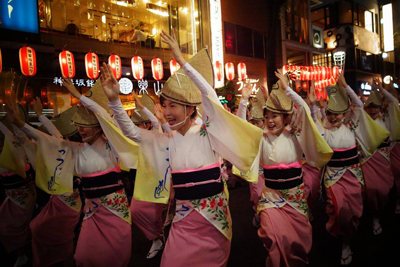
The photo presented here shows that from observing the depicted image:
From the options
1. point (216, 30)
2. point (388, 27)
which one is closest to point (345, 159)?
point (216, 30)

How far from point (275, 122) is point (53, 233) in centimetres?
339

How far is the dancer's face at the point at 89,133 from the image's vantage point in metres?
3.29

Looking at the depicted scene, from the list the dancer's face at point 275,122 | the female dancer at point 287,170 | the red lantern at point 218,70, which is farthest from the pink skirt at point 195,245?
the red lantern at point 218,70

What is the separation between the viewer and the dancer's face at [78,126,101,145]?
3295 mm

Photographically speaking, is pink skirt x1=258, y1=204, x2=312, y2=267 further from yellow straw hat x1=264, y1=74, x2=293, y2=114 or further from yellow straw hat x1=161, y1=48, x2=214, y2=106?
yellow straw hat x1=161, y1=48, x2=214, y2=106

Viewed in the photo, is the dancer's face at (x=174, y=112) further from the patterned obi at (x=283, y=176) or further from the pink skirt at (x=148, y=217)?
the pink skirt at (x=148, y=217)

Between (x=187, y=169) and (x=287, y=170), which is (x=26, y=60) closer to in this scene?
(x=187, y=169)

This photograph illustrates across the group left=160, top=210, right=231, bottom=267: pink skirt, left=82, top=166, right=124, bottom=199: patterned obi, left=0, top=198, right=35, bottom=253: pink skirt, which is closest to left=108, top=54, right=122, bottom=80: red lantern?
left=0, top=198, right=35, bottom=253: pink skirt

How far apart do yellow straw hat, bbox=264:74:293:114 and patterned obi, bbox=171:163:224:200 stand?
4.19 feet

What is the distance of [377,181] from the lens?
15.4 ft

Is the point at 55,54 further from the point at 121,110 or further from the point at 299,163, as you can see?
the point at 299,163

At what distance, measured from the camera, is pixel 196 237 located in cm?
238

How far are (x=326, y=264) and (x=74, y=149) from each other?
3.80 m

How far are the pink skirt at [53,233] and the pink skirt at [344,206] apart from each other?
3.73 m
